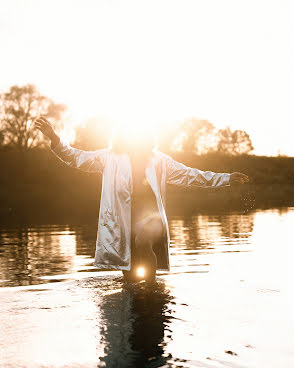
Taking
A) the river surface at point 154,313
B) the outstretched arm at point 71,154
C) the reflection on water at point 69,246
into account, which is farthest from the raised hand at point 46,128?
the reflection on water at point 69,246

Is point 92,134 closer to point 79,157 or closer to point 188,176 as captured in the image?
point 188,176

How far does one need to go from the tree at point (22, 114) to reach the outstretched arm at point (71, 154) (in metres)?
48.7

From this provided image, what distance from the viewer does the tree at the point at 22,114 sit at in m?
54.5

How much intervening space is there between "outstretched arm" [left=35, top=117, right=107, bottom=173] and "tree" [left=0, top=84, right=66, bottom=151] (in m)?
48.7

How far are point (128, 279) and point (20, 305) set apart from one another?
173cm

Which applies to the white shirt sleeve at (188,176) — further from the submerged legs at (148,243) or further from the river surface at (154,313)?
the river surface at (154,313)

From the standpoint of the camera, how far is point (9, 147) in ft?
181

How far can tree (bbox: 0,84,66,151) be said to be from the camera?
54531 millimetres

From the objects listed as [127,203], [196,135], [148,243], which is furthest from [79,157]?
[196,135]

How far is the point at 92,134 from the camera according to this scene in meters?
55.5

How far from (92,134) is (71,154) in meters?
48.5

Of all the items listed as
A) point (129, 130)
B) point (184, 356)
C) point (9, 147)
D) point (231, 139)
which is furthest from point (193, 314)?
point (231, 139)

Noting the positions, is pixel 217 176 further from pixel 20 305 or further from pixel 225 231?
pixel 225 231

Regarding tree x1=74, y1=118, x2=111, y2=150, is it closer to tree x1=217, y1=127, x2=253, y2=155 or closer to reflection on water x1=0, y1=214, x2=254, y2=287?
tree x1=217, y1=127, x2=253, y2=155
